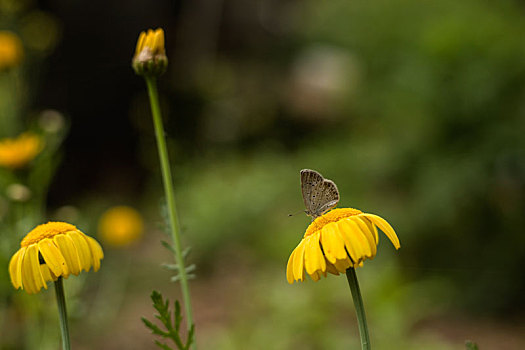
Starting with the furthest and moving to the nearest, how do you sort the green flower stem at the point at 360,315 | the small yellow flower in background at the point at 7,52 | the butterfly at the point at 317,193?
the small yellow flower in background at the point at 7,52, the butterfly at the point at 317,193, the green flower stem at the point at 360,315

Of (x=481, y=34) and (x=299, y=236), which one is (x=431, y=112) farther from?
(x=299, y=236)

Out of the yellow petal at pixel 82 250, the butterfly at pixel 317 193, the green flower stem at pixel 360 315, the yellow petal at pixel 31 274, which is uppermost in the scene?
the butterfly at pixel 317 193

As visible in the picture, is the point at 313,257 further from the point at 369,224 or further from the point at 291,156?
the point at 291,156

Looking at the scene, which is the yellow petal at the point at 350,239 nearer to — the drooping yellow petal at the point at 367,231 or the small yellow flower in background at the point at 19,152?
the drooping yellow petal at the point at 367,231

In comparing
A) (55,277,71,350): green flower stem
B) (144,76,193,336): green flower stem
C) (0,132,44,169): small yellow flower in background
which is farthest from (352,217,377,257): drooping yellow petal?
(0,132,44,169): small yellow flower in background

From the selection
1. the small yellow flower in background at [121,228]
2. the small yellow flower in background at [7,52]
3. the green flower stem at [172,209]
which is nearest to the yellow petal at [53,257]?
the green flower stem at [172,209]

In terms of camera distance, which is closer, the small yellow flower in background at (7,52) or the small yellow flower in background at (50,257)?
the small yellow flower in background at (50,257)
